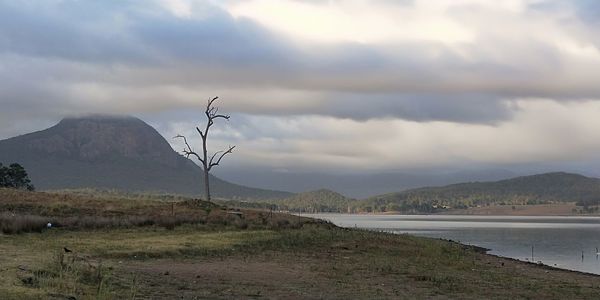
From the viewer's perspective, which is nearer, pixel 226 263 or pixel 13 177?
pixel 226 263

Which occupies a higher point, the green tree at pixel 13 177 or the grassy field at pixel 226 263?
the green tree at pixel 13 177

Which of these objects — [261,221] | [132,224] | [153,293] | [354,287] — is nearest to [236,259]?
[354,287]

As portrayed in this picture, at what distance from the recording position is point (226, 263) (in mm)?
27047

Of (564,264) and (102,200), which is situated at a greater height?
(102,200)

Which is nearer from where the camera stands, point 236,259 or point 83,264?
point 83,264

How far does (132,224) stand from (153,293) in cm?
2450

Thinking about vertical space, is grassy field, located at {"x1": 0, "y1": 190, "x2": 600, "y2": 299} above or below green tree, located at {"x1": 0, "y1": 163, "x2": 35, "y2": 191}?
below

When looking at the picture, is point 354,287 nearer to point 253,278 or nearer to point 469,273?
point 253,278

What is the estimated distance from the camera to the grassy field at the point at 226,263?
60.6ft

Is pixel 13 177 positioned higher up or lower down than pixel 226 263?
higher up

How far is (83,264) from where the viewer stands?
66.5ft

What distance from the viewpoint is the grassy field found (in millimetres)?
18484

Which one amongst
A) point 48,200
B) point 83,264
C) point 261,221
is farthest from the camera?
point 48,200

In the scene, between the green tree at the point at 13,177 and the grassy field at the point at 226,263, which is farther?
the green tree at the point at 13,177
